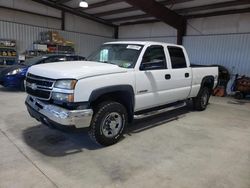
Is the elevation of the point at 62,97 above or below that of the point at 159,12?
below

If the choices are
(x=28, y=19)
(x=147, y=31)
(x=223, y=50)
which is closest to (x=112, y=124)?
(x=223, y=50)

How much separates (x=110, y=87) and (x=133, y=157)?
3.66 feet

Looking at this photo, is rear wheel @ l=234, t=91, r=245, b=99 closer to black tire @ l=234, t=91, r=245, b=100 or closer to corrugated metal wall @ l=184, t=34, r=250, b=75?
black tire @ l=234, t=91, r=245, b=100

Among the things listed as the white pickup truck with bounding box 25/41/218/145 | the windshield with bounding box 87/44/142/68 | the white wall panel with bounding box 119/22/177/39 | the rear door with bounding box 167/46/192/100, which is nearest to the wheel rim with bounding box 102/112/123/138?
the white pickup truck with bounding box 25/41/218/145

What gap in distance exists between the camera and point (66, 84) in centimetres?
314

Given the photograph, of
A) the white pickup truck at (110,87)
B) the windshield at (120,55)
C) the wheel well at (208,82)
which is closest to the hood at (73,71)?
the white pickup truck at (110,87)

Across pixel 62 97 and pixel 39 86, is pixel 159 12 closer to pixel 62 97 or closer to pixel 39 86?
pixel 39 86

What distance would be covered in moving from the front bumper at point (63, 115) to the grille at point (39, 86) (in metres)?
0.15

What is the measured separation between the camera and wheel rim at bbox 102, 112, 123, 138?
364 centimetres

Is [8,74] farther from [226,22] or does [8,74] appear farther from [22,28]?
[226,22]

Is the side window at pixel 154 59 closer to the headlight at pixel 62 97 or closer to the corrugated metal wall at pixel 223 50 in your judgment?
the headlight at pixel 62 97

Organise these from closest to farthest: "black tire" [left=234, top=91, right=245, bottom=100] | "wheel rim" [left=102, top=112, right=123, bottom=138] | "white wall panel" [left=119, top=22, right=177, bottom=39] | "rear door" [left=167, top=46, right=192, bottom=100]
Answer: "wheel rim" [left=102, top=112, right=123, bottom=138], "rear door" [left=167, top=46, right=192, bottom=100], "black tire" [left=234, top=91, right=245, bottom=100], "white wall panel" [left=119, top=22, right=177, bottom=39]

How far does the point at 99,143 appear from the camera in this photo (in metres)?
3.64

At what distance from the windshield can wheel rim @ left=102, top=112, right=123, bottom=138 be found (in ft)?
2.98
